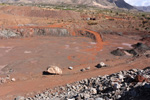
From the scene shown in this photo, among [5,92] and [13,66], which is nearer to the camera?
[5,92]

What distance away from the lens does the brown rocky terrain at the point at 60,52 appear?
15062 millimetres

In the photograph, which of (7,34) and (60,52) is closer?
(60,52)

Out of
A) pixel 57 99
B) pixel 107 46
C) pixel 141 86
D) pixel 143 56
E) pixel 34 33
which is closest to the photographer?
pixel 141 86

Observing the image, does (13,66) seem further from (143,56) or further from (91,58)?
(143,56)

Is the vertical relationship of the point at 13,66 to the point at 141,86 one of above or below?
below

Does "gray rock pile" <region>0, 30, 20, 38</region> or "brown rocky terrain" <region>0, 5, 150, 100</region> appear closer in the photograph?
"brown rocky terrain" <region>0, 5, 150, 100</region>

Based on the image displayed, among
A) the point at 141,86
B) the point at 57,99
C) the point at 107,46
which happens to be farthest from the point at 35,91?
the point at 107,46

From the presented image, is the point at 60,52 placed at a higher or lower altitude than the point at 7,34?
lower

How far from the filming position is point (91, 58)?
2164 cm

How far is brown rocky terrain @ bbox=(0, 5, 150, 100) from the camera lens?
1506cm

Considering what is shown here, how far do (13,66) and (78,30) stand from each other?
19.7 metres

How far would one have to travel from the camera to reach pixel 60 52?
23875 mm

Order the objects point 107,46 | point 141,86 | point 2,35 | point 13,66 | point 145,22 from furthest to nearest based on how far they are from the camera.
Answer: point 145,22
point 2,35
point 107,46
point 13,66
point 141,86

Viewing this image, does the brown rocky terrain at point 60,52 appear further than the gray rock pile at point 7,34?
No
